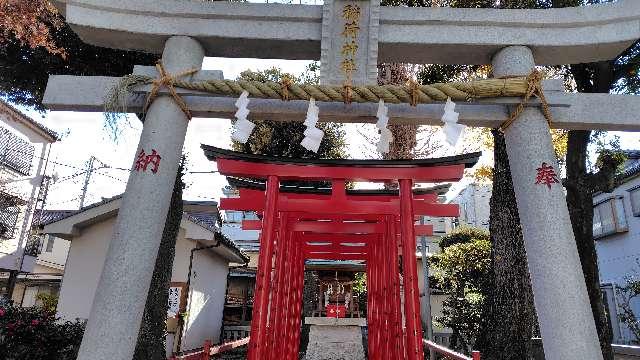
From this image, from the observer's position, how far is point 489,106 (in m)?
3.88

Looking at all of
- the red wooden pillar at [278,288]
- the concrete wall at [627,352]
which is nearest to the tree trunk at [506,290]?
the red wooden pillar at [278,288]

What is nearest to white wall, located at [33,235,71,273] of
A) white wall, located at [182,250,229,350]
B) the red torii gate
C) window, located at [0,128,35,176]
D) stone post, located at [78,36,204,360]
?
window, located at [0,128,35,176]

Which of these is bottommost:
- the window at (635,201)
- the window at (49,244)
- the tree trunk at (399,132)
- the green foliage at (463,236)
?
the window at (49,244)

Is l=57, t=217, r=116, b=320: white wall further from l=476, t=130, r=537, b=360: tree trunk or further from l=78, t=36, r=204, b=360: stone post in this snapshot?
l=476, t=130, r=537, b=360: tree trunk

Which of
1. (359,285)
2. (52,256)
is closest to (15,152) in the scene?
(52,256)

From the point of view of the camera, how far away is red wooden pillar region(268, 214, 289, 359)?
21.1 feet

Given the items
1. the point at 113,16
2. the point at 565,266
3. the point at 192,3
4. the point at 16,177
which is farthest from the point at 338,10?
the point at 16,177

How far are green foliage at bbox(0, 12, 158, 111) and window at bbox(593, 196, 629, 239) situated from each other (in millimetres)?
19666

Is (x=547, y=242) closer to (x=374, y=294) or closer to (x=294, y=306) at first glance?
(x=374, y=294)

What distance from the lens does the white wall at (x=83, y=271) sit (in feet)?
45.1

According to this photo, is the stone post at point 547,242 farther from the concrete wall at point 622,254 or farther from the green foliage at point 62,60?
the concrete wall at point 622,254

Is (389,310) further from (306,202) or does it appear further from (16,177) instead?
Answer: (16,177)

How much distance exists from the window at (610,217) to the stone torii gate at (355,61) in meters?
18.3

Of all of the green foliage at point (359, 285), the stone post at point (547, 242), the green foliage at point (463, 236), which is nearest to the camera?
the stone post at point (547, 242)
